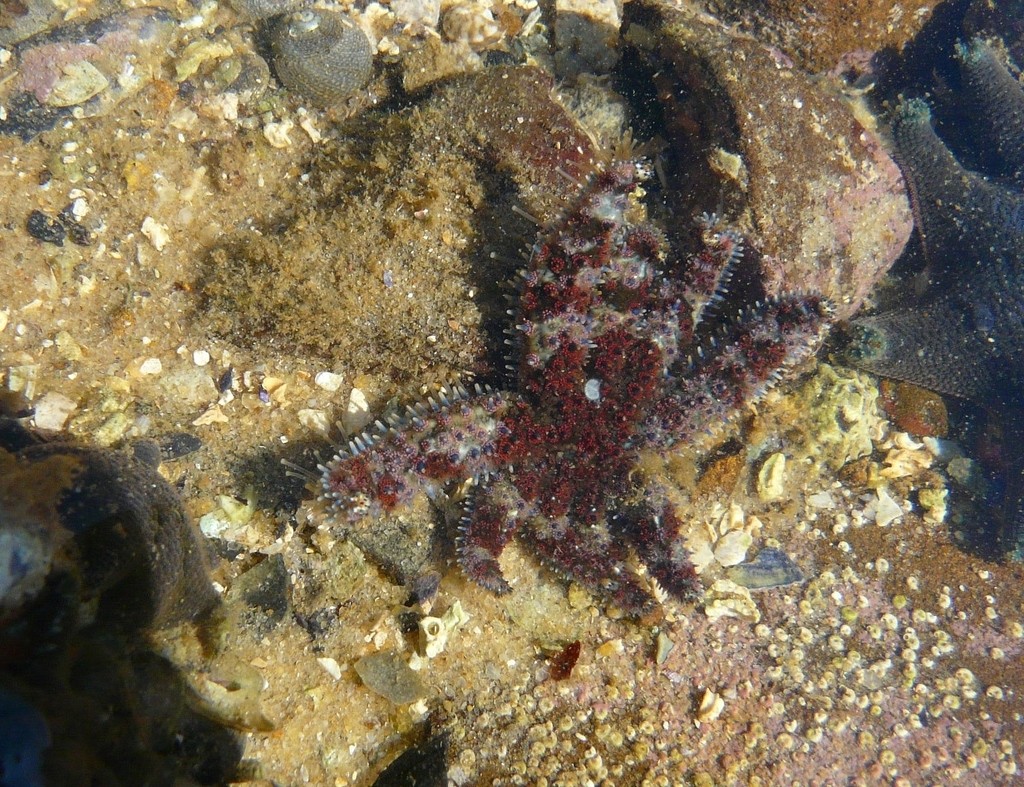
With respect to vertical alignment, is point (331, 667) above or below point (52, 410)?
below

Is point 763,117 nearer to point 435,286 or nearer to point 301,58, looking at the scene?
point 435,286

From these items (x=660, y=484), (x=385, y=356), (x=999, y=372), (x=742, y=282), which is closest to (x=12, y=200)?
(x=385, y=356)

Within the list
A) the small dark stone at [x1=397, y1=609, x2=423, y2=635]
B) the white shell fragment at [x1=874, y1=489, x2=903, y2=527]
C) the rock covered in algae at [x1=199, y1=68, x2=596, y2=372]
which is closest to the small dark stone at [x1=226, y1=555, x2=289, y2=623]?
the small dark stone at [x1=397, y1=609, x2=423, y2=635]

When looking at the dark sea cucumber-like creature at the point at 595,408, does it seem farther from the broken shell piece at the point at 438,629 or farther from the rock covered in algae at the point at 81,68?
the rock covered in algae at the point at 81,68

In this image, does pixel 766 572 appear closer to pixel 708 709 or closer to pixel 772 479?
pixel 772 479

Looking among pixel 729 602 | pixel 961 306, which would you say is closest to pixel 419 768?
pixel 729 602

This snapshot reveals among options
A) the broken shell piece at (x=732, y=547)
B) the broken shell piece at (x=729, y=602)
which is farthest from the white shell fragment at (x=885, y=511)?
the broken shell piece at (x=729, y=602)
